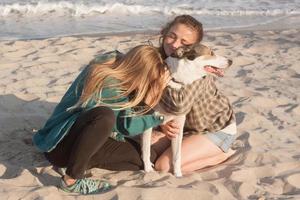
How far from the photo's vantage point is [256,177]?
3.84 meters

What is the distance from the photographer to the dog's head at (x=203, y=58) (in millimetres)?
3500

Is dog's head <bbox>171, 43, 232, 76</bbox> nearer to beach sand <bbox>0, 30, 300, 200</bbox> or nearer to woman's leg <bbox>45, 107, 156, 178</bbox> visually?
woman's leg <bbox>45, 107, 156, 178</bbox>

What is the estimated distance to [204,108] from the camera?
401 cm

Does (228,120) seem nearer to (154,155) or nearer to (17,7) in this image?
(154,155)

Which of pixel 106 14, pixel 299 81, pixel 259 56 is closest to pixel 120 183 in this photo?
pixel 299 81

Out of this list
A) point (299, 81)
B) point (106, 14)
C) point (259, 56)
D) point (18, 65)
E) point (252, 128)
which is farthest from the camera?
point (106, 14)

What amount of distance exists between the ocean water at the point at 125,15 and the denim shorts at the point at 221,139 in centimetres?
589

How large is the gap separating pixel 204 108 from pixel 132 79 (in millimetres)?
702

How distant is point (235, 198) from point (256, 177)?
420 millimetres

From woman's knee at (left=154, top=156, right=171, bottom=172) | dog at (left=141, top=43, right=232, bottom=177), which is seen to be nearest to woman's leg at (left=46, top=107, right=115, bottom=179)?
dog at (left=141, top=43, right=232, bottom=177)

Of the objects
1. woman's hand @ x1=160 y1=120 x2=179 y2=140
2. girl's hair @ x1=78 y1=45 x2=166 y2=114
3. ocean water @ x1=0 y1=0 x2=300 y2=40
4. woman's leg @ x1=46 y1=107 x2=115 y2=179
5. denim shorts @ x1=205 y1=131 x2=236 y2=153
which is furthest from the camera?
ocean water @ x1=0 y1=0 x2=300 y2=40

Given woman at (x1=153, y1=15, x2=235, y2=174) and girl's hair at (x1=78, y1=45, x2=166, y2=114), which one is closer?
girl's hair at (x1=78, y1=45, x2=166, y2=114)

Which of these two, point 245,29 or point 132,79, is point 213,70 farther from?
point 245,29

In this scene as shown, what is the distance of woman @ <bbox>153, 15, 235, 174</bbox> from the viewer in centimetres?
381
